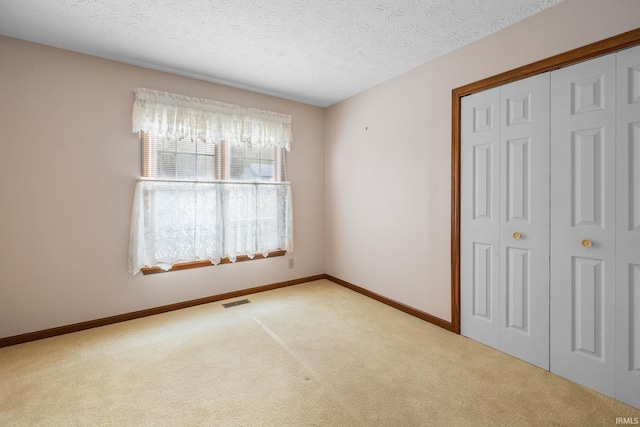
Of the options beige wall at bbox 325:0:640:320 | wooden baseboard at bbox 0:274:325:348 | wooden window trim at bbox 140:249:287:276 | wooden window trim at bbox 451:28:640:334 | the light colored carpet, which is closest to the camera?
the light colored carpet

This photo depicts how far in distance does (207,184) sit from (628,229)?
3660mm

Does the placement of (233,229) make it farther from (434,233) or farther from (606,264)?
(606,264)

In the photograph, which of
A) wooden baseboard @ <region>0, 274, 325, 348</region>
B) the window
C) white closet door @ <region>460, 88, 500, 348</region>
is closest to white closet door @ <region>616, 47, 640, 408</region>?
white closet door @ <region>460, 88, 500, 348</region>

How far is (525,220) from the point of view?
2.21 metres

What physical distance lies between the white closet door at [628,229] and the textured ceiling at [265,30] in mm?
800

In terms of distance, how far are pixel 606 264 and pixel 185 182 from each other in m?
3.73

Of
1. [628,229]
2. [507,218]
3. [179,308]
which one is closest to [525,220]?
[507,218]

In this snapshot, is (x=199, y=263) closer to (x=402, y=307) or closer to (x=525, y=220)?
(x=402, y=307)

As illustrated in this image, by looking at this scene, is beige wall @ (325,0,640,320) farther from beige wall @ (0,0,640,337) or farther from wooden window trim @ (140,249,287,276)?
wooden window trim @ (140,249,287,276)

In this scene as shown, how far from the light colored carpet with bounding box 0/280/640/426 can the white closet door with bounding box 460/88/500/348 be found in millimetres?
233

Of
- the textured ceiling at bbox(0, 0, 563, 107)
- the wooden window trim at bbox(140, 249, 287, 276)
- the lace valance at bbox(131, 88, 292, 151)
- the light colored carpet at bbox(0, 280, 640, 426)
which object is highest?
the textured ceiling at bbox(0, 0, 563, 107)

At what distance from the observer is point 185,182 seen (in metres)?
3.21

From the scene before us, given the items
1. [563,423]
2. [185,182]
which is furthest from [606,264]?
[185,182]

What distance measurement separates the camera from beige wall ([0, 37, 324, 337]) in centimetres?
246
